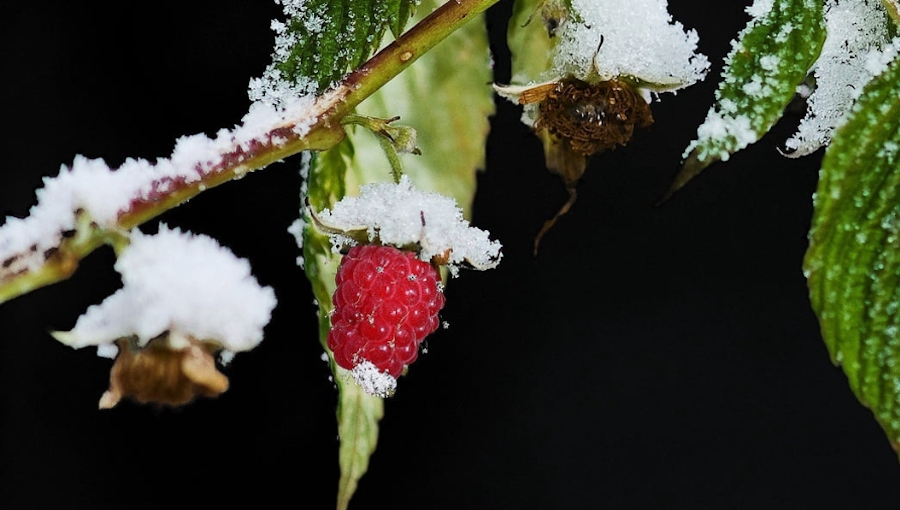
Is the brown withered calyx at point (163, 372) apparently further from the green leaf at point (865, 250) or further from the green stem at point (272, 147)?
the green leaf at point (865, 250)

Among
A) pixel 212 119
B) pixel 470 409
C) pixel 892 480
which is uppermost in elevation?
pixel 212 119

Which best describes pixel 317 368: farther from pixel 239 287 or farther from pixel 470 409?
pixel 239 287

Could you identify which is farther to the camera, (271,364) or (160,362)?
(271,364)

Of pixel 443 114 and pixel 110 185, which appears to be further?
pixel 443 114

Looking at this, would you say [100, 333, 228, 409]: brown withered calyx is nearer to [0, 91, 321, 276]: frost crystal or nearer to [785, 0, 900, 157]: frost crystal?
[0, 91, 321, 276]: frost crystal

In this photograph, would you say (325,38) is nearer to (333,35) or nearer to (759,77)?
(333,35)

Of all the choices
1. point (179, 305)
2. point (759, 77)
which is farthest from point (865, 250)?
point (179, 305)

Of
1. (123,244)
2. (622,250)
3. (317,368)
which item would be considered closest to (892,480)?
(622,250)

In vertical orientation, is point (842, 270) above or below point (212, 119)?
below
